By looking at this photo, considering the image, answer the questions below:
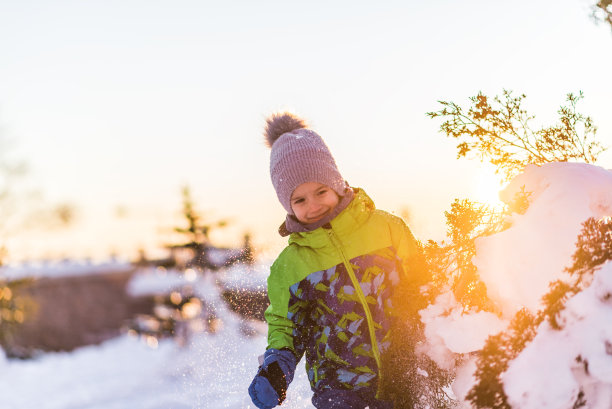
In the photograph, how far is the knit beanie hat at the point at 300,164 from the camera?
291 cm

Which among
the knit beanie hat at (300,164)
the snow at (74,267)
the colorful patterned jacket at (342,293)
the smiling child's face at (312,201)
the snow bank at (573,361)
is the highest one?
the snow at (74,267)

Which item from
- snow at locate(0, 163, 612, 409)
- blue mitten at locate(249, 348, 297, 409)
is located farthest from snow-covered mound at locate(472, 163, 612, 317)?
blue mitten at locate(249, 348, 297, 409)

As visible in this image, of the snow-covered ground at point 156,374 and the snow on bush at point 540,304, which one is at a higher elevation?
the snow-covered ground at point 156,374

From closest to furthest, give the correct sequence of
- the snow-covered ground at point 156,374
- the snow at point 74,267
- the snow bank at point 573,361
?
the snow bank at point 573,361, the snow-covered ground at point 156,374, the snow at point 74,267

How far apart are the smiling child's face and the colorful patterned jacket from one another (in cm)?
8

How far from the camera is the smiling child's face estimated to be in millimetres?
2838

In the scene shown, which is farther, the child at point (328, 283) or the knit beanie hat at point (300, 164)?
the knit beanie hat at point (300, 164)

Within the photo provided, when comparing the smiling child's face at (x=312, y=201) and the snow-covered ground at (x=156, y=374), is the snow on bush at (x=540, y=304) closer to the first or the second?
the smiling child's face at (x=312, y=201)

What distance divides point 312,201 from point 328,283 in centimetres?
44

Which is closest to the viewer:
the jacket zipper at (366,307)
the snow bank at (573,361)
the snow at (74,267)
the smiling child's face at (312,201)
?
the snow bank at (573,361)

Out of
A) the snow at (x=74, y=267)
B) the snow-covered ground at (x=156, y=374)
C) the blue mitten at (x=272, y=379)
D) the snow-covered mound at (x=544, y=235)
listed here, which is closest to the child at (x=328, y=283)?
the blue mitten at (x=272, y=379)

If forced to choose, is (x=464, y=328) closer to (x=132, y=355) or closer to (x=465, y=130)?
(x=465, y=130)

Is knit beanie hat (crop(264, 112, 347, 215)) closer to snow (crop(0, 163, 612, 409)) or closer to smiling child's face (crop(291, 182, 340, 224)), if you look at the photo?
smiling child's face (crop(291, 182, 340, 224))

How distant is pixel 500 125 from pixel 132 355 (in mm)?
11356
